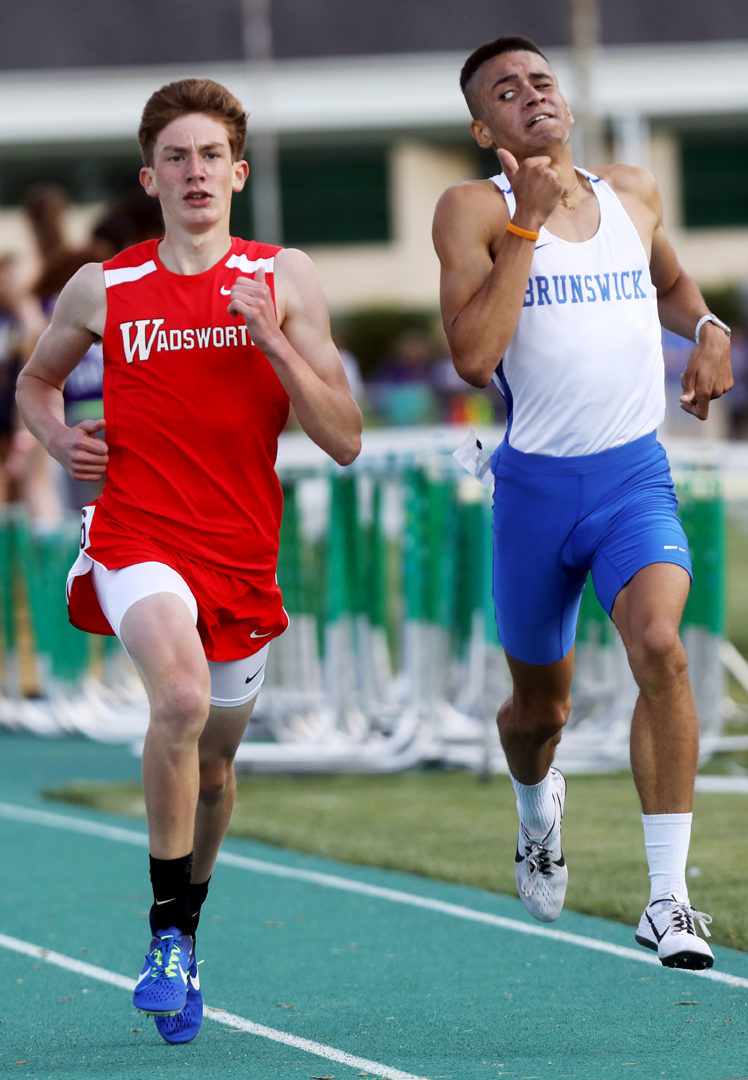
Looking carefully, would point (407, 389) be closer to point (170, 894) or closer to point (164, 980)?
point (170, 894)

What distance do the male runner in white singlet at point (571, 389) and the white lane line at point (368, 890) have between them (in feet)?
2.99

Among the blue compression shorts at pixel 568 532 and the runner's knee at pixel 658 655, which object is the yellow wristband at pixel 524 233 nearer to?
the blue compression shorts at pixel 568 532

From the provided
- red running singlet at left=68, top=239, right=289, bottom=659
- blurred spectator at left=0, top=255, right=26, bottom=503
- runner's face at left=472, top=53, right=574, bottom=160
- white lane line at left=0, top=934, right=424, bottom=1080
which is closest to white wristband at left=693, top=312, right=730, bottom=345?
runner's face at left=472, top=53, right=574, bottom=160

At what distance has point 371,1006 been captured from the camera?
5.00 m

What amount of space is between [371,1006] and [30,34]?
4682 cm

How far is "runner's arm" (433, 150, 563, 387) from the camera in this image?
182 inches

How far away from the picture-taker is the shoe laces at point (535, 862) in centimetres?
533

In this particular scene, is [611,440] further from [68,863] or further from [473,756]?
[473,756]

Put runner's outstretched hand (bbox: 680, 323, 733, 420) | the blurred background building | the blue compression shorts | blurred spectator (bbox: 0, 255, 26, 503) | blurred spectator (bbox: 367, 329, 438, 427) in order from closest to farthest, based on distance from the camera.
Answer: the blue compression shorts, runner's outstretched hand (bbox: 680, 323, 733, 420), blurred spectator (bbox: 0, 255, 26, 503), blurred spectator (bbox: 367, 329, 438, 427), the blurred background building

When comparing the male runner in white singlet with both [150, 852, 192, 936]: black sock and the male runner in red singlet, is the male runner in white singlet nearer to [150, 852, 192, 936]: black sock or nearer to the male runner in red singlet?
the male runner in red singlet

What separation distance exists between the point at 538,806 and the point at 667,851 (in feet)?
2.95

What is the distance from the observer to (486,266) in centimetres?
476

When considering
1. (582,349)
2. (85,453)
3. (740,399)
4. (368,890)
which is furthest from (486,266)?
(740,399)

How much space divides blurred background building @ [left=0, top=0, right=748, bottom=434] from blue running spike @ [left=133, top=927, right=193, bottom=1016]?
41.2m
